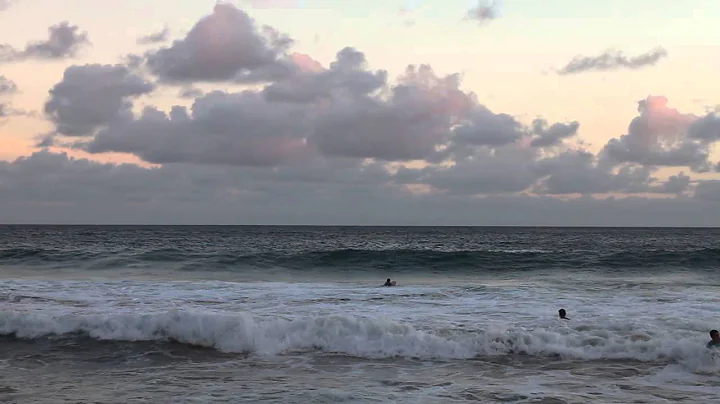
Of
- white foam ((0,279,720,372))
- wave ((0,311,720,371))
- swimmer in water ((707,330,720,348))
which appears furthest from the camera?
white foam ((0,279,720,372))

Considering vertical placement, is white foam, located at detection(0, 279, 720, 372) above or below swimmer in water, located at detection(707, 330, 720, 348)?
below

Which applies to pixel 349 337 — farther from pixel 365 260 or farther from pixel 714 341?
pixel 365 260

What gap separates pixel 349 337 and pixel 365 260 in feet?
89.8

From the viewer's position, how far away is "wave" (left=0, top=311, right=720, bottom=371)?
1459 centimetres

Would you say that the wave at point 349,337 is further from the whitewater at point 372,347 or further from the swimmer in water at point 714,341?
the swimmer in water at point 714,341

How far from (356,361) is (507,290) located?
11.8 metres

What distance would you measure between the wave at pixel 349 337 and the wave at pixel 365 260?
20479mm

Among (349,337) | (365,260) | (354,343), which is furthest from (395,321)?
(365,260)

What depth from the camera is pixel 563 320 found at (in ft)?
58.1

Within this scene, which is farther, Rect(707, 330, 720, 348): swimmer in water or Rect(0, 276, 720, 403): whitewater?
Rect(707, 330, 720, 348): swimmer in water

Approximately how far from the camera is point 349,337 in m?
15.6

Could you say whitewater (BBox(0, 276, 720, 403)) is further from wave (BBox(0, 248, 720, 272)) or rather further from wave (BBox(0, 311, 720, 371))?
wave (BBox(0, 248, 720, 272))

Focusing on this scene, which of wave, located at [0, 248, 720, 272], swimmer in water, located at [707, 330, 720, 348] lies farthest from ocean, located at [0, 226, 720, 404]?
wave, located at [0, 248, 720, 272]

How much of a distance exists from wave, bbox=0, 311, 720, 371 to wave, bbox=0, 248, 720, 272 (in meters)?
20.5
